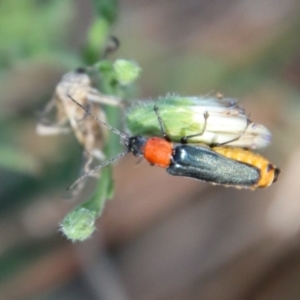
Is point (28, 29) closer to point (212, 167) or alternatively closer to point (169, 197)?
point (212, 167)

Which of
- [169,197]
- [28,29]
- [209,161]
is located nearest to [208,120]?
[209,161]

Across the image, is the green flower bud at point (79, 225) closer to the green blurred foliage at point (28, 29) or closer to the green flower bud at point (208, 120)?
the green flower bud at point (208, 120)

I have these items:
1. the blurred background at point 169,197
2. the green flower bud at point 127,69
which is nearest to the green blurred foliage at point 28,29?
the blurred background at point 169,197

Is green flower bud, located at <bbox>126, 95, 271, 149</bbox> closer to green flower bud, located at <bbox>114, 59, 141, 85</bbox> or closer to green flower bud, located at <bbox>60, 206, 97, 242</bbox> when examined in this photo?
green flower bud, located at <bbox>114, 59, 141, 85</bbox>

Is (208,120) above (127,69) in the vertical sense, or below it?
below

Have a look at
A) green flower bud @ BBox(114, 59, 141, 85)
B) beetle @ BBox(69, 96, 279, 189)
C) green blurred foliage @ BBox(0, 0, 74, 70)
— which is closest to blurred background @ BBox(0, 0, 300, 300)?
green blurred foliage @ BBox(0, 0, 74, 70)

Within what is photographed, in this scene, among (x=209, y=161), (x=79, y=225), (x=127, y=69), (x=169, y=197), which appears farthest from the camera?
(x=169, y=197)

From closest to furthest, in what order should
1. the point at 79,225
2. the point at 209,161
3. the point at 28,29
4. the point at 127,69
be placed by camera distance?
the point at 79,225
the point at 127,69
the point at 209,161
the point at 28,29
